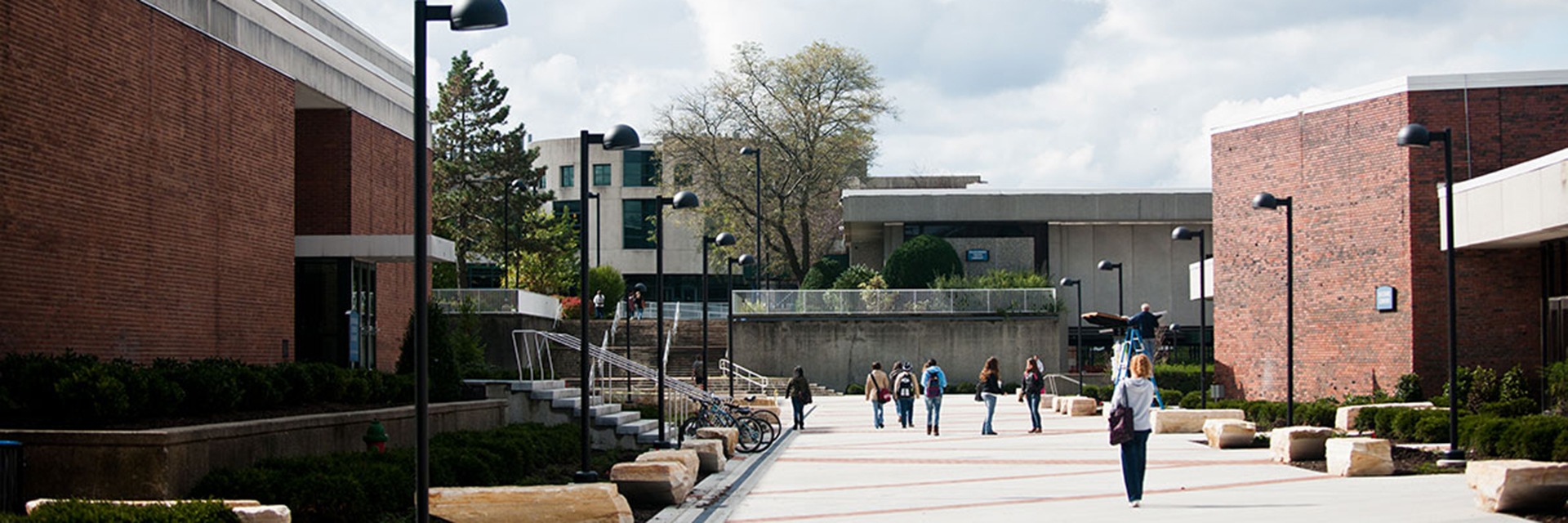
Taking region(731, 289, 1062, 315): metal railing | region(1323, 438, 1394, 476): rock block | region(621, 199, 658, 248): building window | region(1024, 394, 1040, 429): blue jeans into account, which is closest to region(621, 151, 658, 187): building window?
region(621, 199, 658, 248): building window

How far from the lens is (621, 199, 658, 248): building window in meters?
87.0

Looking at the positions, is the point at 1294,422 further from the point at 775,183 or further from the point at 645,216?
the point at 645,216

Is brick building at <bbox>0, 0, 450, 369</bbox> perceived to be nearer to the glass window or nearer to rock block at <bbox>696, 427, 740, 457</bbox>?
rock block at <bbox>696, 427, 740, 457</bbox>

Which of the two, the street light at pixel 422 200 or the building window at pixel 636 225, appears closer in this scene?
the street light at pixel 422 200

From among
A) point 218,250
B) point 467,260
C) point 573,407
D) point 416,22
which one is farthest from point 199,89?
point 467,260

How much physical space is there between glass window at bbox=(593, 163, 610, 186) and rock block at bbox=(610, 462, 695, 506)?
7241 cm

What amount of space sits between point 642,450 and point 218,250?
732 centimetres

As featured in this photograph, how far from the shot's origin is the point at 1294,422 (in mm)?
27188

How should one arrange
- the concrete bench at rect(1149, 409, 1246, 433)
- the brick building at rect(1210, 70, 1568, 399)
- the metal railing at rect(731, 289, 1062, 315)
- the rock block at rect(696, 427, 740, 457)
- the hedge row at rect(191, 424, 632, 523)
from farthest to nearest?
1. the metal railing at rect(731, 289, 1062, 315)
2. the brick building at rect(1210, 70, 1568, 399)
3. the concrete bench at rect(1149, 409, 1246, 433)
4. the rock block at rect(696, 427, 740, 457)
5. the hedge row at rect(191, 424, 632, 523)

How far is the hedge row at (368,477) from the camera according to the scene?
506 inches

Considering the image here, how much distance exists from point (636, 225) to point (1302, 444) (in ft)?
226

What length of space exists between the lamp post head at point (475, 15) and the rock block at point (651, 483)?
6131 mm

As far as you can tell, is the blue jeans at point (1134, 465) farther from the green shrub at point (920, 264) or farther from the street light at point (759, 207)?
the green shrub at point (920, 264)

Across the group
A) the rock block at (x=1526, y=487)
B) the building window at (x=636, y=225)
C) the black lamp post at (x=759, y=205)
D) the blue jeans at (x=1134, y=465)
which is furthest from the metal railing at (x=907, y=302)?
the rock block at (x=1526, y=487)
